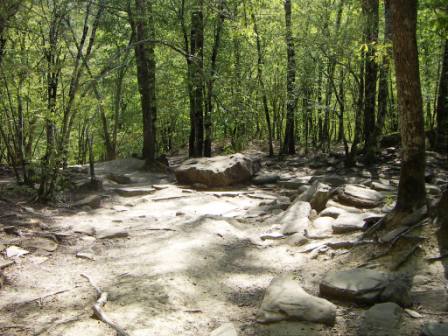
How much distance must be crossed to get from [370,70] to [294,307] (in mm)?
10573

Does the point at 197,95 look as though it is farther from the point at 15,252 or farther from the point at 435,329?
the point at 435,329

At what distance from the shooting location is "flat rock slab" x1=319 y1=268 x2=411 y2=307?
4121 mm

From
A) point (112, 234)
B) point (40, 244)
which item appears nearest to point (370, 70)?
point (112, 234)

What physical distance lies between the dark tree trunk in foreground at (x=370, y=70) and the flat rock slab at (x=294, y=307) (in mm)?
8104

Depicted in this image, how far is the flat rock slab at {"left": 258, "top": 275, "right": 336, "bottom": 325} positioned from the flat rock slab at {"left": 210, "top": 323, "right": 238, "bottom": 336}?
362 millimetres

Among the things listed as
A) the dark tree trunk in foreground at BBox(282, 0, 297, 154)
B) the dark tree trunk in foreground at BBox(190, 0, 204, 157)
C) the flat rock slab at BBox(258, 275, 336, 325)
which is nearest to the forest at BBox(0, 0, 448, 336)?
the flat rock slab at BBox(258, 275, 336, 325)

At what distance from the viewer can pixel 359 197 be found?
7.98 metres

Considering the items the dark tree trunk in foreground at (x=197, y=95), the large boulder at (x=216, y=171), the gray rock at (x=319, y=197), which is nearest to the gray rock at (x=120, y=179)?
the large boulder at (x=216, y=171)

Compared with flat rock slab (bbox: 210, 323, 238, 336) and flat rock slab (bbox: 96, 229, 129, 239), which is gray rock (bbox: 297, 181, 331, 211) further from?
flat rock slab (bbox: 210, 323, 238, 336)

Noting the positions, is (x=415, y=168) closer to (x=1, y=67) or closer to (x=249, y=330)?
(x=249, y=330)

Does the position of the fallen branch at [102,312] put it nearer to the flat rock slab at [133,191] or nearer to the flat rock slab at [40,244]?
the flat rock slab at [40,244]

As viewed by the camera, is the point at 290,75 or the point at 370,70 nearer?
the point at 370,70

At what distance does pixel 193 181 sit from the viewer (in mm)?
12375

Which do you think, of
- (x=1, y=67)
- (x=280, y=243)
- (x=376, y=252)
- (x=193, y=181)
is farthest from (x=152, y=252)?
(x=193, y=181)
